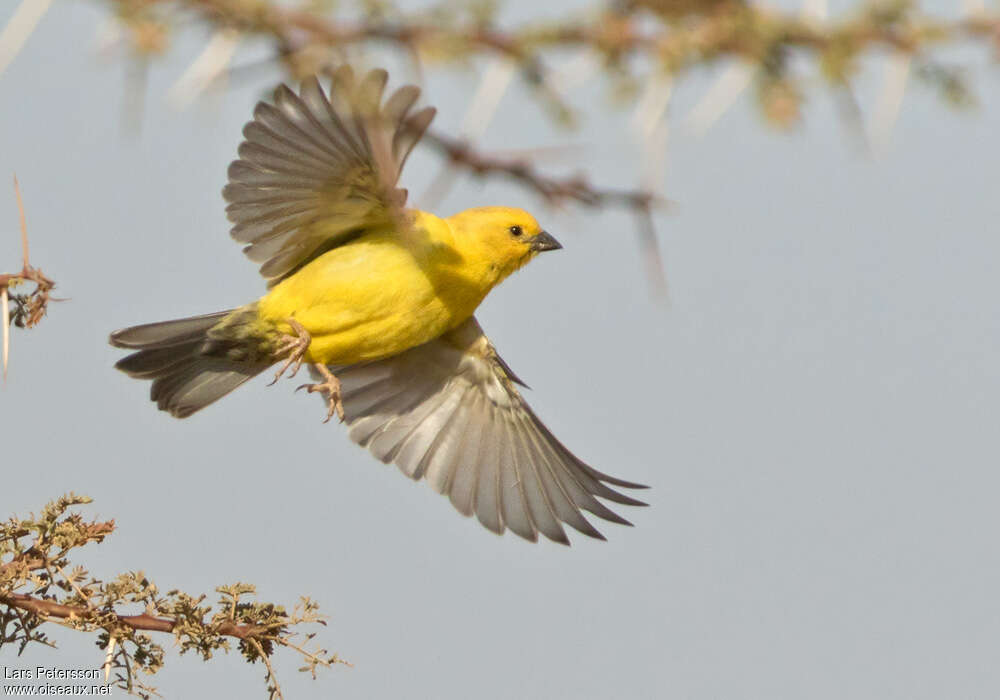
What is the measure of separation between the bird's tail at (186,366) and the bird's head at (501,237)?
1.17 metres

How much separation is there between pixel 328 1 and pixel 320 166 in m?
3.30

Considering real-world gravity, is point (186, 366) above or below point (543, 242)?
below

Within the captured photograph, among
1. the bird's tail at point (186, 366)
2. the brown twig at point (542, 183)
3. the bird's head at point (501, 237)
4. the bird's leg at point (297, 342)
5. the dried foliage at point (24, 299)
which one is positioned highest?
the bird's head at point (501, 237)

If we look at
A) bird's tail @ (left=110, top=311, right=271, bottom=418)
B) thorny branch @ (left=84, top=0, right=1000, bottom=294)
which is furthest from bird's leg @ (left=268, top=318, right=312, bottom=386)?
thorny branch @ (left=84, top=0, right=1000, bottom=294)

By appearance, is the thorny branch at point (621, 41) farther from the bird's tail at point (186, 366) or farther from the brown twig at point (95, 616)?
the bird's tail at point (186, 366)

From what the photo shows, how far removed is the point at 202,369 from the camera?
573cm

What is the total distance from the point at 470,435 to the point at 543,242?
4.87 ft

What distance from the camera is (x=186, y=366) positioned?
571 cm

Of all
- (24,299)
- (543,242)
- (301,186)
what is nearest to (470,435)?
(543,242)

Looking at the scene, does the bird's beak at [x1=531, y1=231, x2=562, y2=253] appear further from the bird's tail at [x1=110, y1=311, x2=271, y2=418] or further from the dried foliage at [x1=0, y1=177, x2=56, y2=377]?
the dried foliage at [x1=0, y1=177, x2=56, y2=377]

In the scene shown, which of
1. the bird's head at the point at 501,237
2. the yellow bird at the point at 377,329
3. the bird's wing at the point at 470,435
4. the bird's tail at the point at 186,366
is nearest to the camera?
the yellow bird at the point at 377,329

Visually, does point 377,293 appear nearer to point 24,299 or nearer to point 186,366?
point 186,366

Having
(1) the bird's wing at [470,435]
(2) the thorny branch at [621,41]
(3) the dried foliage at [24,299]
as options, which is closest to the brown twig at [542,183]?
(2) the thorny branch at [621,41]

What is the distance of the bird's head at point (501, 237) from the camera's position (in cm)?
530
